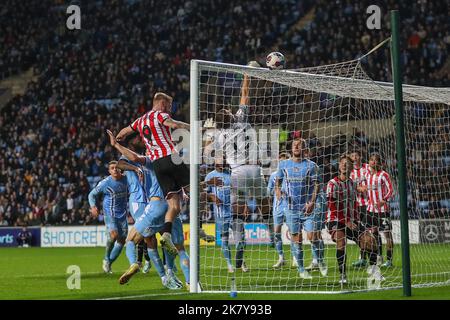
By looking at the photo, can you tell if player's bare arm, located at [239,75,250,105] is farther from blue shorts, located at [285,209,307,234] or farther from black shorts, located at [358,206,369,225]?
black shorts, located at [358,206,369,225]

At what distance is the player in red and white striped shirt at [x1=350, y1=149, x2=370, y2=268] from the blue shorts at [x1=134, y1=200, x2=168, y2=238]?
339 centimetres

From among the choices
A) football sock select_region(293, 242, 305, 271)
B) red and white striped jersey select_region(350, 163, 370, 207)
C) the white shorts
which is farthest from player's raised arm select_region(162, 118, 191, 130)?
red and white striped jersey select_region(350, 163, 370, 207)

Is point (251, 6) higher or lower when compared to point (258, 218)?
higher

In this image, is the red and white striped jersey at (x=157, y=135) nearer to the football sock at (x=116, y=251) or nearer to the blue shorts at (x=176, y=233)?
the blue shorts at (x=176, y=233)

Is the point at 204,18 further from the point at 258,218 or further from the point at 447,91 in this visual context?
the point at 447,91

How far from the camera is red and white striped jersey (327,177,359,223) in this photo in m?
12.5

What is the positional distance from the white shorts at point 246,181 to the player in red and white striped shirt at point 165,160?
200cm

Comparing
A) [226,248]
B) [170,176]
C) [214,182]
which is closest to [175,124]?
[170,176]

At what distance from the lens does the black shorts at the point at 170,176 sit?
11.6 metres
